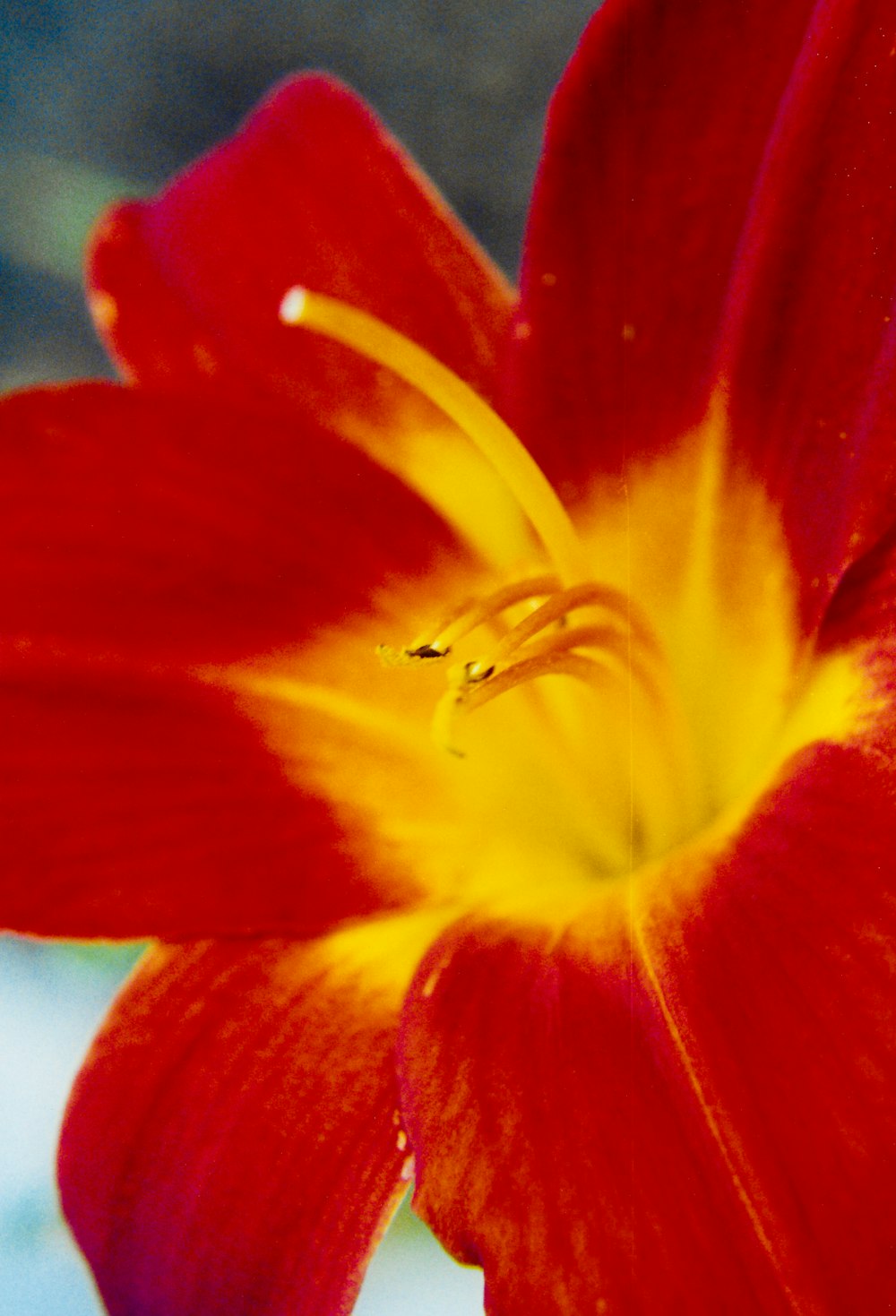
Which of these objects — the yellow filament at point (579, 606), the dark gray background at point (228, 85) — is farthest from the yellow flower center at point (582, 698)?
the dark gray background at point (228, 85)

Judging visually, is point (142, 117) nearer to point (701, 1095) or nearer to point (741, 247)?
point (741, 247)

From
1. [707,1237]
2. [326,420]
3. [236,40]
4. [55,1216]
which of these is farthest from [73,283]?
[707,1237]

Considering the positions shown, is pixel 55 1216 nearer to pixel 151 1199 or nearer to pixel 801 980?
pixel 151 1199

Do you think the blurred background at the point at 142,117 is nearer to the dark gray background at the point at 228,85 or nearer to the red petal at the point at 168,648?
the dark gray background at the point at 228,85

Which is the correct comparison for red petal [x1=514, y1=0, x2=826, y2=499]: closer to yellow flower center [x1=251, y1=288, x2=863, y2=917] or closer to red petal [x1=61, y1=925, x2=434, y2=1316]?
yellow flower center [x1=251, y1=288, x2=863, y2=917]

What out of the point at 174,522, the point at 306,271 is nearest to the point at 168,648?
the point at 174,522

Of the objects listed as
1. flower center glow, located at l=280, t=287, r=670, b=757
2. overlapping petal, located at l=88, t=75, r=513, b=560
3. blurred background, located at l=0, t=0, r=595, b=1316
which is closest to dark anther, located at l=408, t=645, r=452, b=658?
flower center glow, located at l=280, t=287, r=670, b=757
